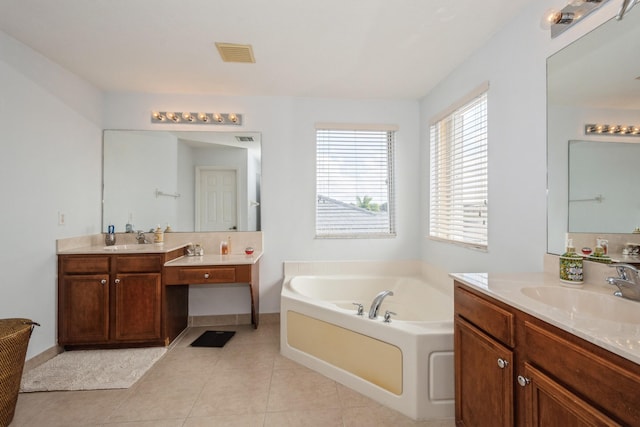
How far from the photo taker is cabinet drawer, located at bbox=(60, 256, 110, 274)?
2.49 meters

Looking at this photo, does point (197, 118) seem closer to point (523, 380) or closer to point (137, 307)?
point (137, 307)

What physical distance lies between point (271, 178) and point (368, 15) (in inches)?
71.0

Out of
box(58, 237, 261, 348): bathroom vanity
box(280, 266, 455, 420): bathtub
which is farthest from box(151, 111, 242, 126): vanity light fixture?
box(280, 266, 455, 420): bathtub

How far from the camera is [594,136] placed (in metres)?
1.44

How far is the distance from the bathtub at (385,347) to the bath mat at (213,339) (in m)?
0.65

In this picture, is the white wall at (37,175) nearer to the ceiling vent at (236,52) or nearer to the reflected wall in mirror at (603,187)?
the ceiling vent at (236,52)

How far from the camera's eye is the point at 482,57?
7.26ft

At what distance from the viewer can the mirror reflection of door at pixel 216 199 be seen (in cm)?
317

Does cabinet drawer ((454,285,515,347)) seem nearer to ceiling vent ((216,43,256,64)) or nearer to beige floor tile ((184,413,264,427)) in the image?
beige floor tile ((184,413,264,427))

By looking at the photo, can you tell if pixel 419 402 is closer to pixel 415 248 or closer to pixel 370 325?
pixel 370 325

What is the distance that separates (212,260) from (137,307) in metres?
0.72

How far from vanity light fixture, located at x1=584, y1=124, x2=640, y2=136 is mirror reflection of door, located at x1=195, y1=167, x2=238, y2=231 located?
282 cm

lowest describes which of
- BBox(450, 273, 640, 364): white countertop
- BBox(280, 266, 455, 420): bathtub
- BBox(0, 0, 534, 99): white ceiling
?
BBox(280, 266, 455, 420): bathtub

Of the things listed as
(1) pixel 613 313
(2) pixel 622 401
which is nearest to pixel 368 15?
(1) pixel 613 313
